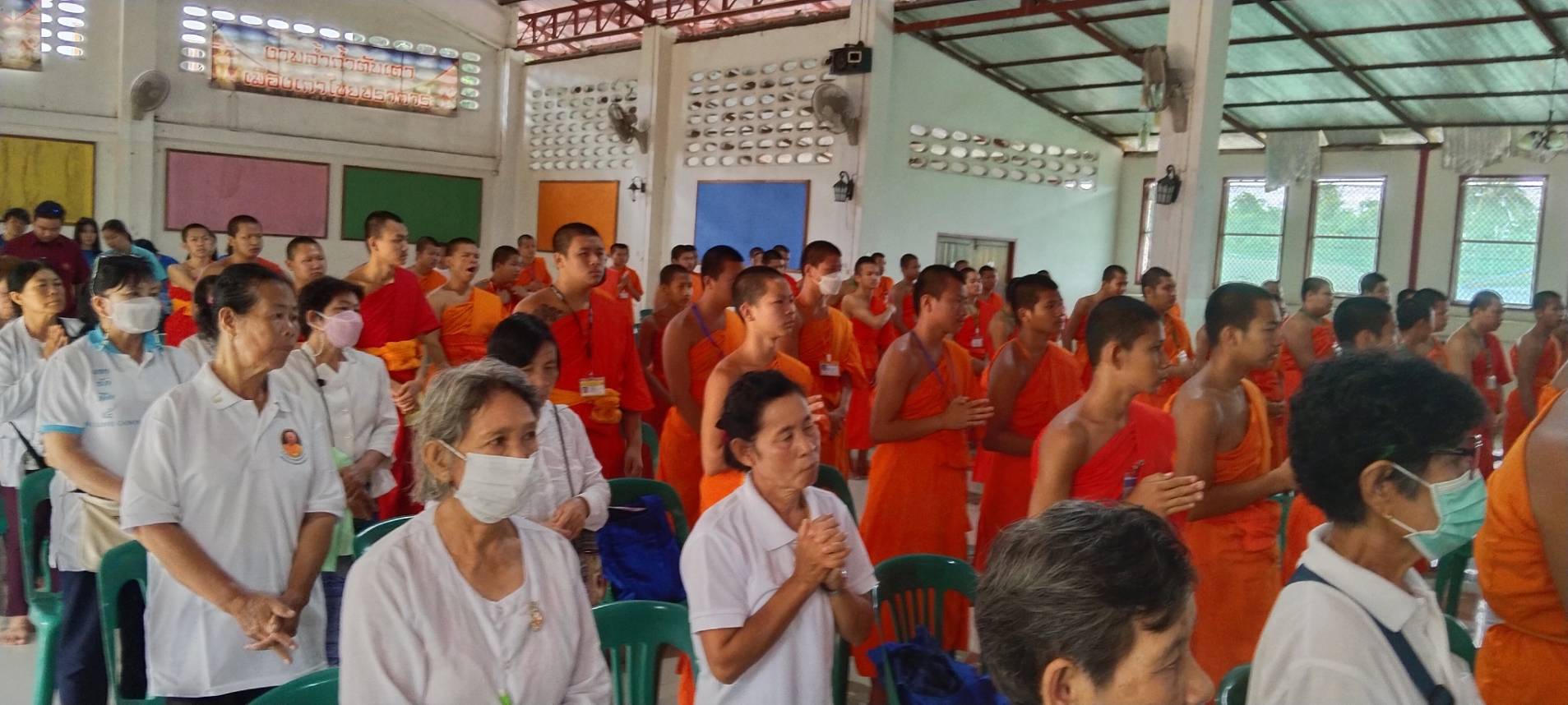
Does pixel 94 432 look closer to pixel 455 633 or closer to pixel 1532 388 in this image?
pixel 455 633

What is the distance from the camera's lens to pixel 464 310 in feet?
18.4

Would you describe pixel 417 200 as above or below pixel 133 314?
above

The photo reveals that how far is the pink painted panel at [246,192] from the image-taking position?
44.3 ft

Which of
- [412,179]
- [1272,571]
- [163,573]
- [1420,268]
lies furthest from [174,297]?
[1420,268]

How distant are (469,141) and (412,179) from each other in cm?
108

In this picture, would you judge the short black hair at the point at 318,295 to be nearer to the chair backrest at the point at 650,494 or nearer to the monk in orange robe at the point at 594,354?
the monk in orange robe at the point at 594,354

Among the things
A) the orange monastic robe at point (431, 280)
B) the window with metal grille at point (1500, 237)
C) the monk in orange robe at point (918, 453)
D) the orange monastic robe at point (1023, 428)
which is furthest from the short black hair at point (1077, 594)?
the window with metal grille at point (1500, 237)

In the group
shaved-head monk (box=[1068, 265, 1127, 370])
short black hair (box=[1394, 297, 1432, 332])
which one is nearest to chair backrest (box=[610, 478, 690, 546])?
shaved-head monk (box=[1068, 265, 1127, 370])

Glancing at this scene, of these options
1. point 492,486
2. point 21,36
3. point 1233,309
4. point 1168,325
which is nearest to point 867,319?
point 1168,325

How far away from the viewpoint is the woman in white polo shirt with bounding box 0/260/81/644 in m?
3.58

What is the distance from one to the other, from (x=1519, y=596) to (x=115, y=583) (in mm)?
2717

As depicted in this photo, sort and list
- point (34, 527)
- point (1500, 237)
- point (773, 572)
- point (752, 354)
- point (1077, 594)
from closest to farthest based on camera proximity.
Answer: point (1077, 594)
point (773, 572)
point (34, 527)
point (752, 354)
point (1500, 237)

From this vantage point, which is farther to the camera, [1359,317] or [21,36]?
[21,36]

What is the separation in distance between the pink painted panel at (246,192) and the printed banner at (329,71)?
0.95 m
